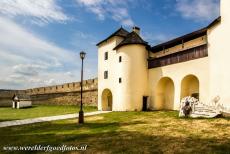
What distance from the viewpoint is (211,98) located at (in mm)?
17141

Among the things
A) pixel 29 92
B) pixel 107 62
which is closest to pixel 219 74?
pixel 107 62

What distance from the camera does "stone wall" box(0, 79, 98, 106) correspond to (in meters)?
32.8

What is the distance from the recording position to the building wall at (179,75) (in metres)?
18.5

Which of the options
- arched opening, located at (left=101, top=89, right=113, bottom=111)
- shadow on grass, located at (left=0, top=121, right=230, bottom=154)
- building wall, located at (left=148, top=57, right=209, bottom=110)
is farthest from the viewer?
arched opening, located at (left=101, top=89, right=113, bottom=111)

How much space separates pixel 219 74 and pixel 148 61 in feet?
30.7

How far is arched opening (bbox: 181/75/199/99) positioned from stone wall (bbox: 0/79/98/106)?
45.6 feet

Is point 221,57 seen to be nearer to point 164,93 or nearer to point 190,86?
point 190,86

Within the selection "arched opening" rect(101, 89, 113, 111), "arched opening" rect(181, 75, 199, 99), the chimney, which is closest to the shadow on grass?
"arched opening" rect(181, 75, 199, 99)

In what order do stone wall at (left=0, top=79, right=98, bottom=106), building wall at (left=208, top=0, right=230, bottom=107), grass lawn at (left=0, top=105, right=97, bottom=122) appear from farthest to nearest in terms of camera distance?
1. stone wall at (left=0, top=79, right=98, bottom=106)
2. grass lawn at (left=0, top=105, right=97, bottom=122)
3. building wall at (left=208, top=0, right=230, bottom=107)

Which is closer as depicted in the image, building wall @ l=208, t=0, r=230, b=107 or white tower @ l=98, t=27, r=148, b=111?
building wall @ l=208, t=0, r=230, b=107

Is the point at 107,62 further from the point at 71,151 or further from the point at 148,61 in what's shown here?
the point at 71,151

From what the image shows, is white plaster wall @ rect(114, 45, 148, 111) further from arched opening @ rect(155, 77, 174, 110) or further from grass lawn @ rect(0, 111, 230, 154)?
grass lawn @ rect(0, 111, 230, 154)

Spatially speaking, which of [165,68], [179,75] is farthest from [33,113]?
[179,75]

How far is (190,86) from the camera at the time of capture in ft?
68.9
